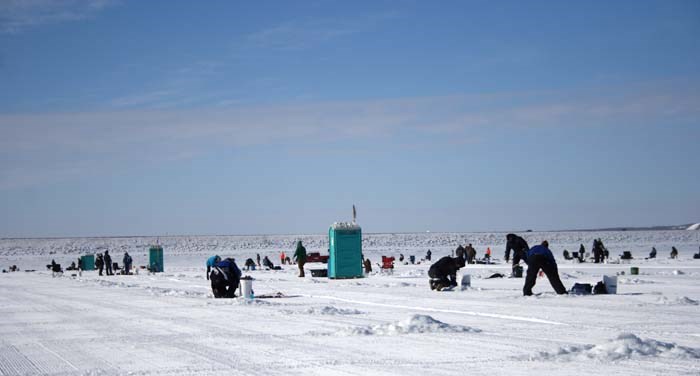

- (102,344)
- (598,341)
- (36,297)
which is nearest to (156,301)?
(36,297)

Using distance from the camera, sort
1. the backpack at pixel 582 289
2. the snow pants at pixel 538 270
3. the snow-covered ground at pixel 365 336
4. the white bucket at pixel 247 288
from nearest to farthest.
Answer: the snow-covered ground at pixel 365 336
the snow pants at pixel 538 270
the backpack at pixel 582 289
the white bucket at pixel 247 288

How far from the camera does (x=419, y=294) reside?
2405 centimetres

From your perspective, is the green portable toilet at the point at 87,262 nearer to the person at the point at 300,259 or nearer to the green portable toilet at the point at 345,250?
the person at the point at 300,259

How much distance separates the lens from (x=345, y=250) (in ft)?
119

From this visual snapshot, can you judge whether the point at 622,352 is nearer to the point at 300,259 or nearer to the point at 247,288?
the point at 247,288

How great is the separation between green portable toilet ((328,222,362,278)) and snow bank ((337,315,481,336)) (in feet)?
72.4

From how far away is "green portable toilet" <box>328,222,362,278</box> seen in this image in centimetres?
3591

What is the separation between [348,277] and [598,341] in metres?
25.1

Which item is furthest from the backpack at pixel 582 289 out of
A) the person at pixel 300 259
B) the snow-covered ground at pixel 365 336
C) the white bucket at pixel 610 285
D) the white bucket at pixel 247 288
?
the person at pixel 300 259

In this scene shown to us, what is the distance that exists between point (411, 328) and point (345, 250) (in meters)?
22.8

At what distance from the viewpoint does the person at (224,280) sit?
23797 millimetres

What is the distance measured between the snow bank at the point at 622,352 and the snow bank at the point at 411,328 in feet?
9.29

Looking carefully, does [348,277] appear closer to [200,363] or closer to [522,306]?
[522,306]

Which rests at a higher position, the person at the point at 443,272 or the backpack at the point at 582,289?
the person at the point at 443,272
